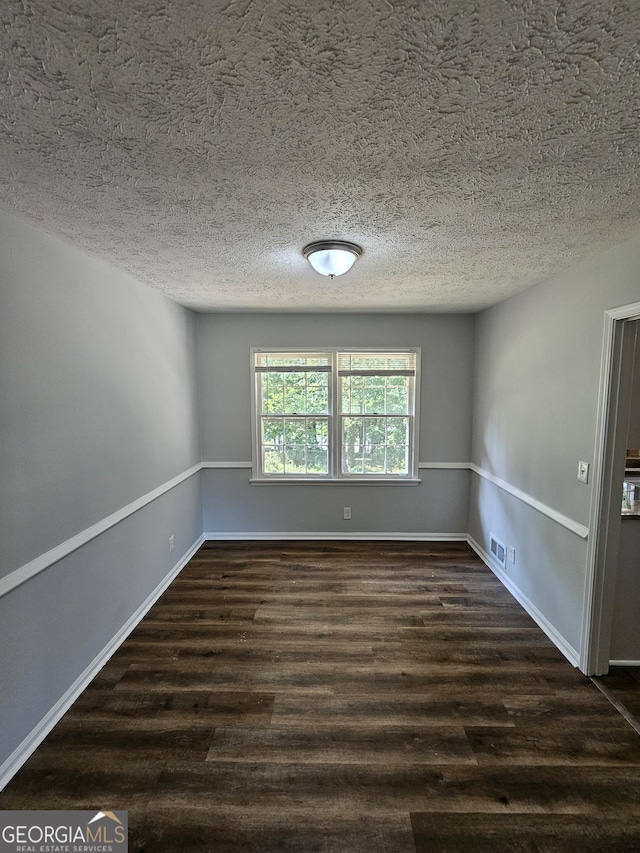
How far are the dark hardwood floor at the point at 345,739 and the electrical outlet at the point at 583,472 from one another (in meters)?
1.15

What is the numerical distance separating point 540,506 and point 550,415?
2.16 feet

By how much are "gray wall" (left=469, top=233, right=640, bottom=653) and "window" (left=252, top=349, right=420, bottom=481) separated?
2.84 feet

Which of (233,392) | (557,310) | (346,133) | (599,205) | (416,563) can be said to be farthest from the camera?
(233,392)

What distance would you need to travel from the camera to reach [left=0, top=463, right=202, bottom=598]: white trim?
1.56m

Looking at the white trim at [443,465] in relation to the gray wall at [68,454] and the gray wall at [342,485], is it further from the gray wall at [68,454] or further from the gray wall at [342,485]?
the gray wall at [68,454]

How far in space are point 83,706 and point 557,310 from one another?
367cm

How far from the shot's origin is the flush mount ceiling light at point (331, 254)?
1.84 meters

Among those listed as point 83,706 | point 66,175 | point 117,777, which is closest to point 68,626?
point 83,706

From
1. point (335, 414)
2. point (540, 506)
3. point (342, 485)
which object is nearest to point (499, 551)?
point (540, 506)

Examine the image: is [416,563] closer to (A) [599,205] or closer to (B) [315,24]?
(A) [599,205]

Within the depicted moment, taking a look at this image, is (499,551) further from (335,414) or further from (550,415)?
(335,414)

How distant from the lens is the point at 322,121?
3.29 feet

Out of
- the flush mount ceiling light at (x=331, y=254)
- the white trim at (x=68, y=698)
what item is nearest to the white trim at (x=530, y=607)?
the flush mount ceiling light at (x=331, y=254)

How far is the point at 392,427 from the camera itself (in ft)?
12.9
